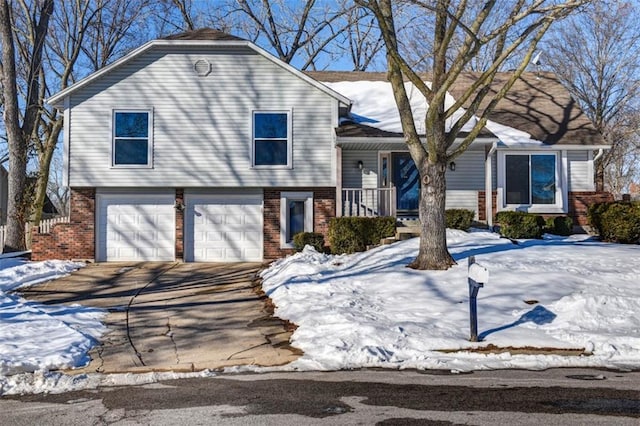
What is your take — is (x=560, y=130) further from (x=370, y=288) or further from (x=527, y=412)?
(x=527, y=412)

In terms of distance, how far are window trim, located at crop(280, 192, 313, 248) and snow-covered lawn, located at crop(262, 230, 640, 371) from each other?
14.0 ft

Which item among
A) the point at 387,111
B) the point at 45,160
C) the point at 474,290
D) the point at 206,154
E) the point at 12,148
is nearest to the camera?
the point at 474,290

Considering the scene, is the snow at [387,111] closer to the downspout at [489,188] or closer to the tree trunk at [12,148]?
the downspout at [489,188]

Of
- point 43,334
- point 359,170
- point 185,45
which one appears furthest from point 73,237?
point 43,334

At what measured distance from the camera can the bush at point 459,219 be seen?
16750 millimetres

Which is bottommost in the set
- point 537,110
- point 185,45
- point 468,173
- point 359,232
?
point 359,232

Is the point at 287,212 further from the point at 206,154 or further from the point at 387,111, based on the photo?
the point at 387,111

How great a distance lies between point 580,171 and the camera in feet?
62.1

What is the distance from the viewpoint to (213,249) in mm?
17953

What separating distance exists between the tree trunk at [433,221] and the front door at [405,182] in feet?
23.6

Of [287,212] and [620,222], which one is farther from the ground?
[287,212]

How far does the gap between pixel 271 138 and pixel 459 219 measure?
626cm

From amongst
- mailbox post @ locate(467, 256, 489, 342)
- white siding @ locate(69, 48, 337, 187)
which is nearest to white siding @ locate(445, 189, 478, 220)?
white siding @ locate(69, 48, 337, 187)

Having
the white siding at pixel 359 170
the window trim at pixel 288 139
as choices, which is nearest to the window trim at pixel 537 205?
the white siding at pixel 359 170
